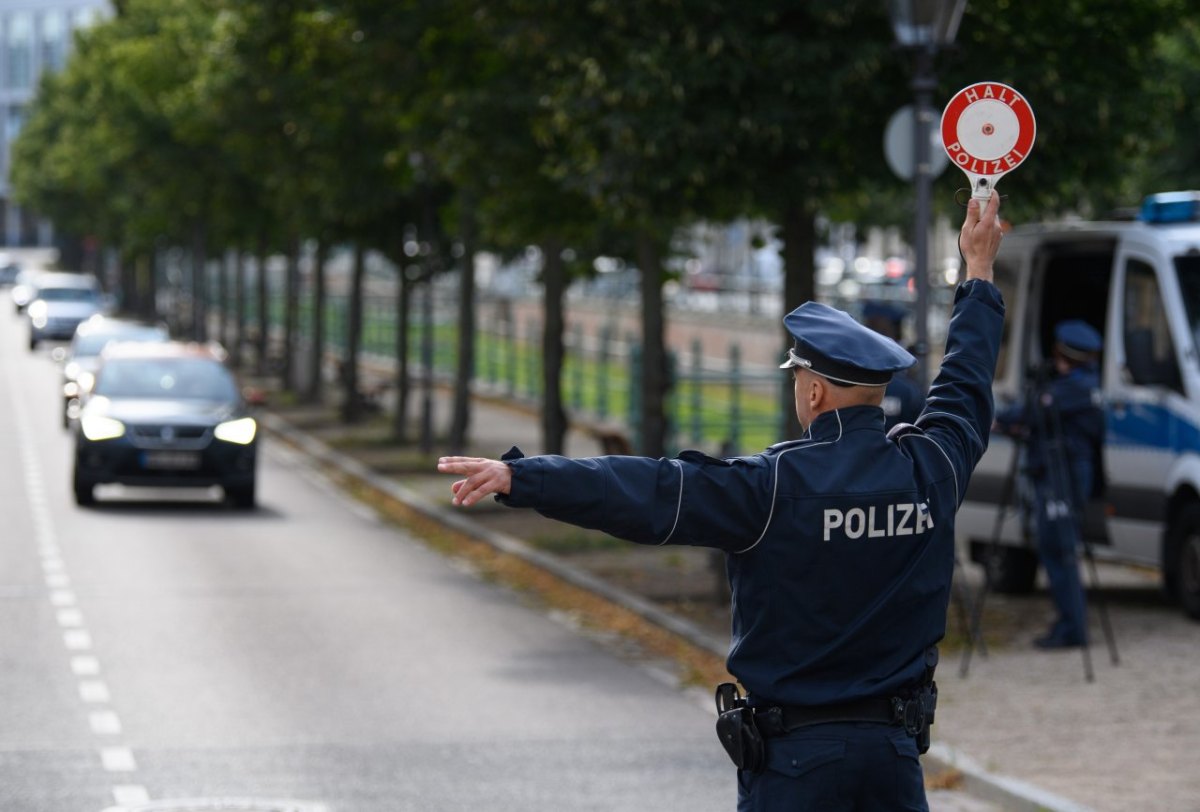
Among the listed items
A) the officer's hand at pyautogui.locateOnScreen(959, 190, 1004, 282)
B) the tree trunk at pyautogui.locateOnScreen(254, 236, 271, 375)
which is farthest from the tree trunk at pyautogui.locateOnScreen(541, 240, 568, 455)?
→ the tree trunk at pyautogui.locateOnScreen(254, 236, 271, 375)

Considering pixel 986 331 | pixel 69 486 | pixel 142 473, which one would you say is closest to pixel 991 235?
pixel 986 331

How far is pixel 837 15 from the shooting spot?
1420 cm

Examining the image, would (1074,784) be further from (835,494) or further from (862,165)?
(862,165)

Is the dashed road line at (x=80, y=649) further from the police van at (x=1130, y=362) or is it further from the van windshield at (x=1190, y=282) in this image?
the van windshield at (x=1190, y=282)

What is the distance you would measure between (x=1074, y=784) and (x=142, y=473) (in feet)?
51.1

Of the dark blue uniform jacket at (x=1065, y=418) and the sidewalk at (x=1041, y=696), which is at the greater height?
the dark blue uniform jacket at (x=1065, y=418)

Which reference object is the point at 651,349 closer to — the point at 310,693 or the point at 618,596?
the point at 618,596

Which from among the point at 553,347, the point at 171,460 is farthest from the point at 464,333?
the point at 171,460

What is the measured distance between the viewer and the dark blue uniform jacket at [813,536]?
4.81 metres

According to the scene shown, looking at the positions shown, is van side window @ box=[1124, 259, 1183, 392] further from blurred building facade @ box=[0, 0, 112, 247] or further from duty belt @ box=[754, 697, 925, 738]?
blurred building facade @ box=[0, 0, 112, 247]

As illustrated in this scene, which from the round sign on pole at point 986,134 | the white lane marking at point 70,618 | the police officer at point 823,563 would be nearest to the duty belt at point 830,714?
the police officer at point 823,563

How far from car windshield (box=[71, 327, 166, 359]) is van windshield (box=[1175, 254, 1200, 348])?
27919mm

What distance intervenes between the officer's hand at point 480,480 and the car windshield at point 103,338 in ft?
120

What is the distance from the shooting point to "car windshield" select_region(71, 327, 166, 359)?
40875 millimetres
